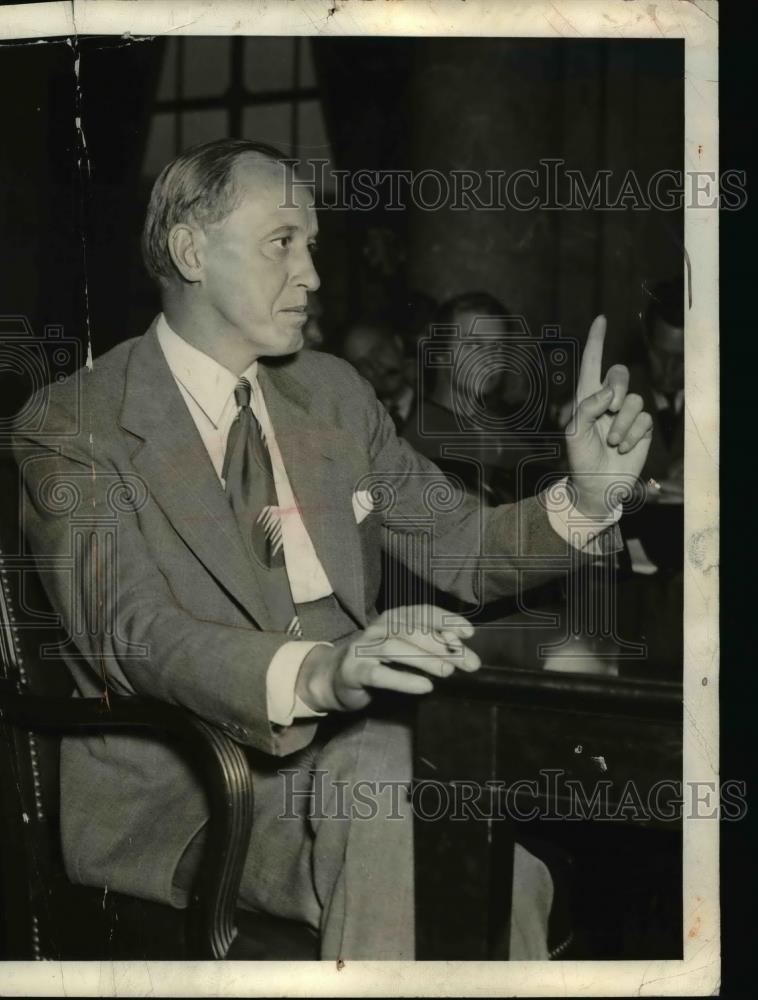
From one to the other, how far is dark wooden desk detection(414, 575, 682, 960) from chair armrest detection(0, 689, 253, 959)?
342 millimetres

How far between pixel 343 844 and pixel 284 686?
0.33 meters

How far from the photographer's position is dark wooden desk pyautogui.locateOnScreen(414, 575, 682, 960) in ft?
6.66

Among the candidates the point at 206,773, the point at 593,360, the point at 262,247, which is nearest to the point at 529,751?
the point at 206,773

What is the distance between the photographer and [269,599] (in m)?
2.12

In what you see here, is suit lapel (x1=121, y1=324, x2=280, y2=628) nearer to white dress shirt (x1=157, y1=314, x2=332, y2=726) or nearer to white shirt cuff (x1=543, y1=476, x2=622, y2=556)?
white dress shirt (x1=157, y1=314, x2=332, y2=726)

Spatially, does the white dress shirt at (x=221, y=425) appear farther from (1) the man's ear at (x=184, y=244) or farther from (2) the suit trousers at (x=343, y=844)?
(2) the suit trousers at (x=343, y=844)

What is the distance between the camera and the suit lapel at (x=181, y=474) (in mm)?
2105

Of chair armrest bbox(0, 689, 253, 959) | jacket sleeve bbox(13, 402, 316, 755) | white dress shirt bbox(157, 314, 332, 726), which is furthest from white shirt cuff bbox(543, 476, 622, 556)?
chair armrest bbox(0, 689, 253, 959)

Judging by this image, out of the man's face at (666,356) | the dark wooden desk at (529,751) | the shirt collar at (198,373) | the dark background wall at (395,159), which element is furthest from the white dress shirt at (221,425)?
the man's face at (666,356)

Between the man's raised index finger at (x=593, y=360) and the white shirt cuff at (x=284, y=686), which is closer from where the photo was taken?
the white shirt cuff at (x=284, y=686)

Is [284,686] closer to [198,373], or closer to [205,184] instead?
[198,373]

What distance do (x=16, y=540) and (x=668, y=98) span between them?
155 cm

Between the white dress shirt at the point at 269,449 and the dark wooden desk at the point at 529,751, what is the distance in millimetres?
157
